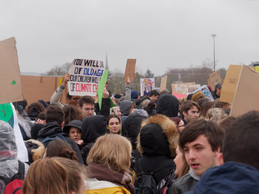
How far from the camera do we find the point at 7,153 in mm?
2898

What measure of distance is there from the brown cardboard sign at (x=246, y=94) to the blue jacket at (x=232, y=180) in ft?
6.94

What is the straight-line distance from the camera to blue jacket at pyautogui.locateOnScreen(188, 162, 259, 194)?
122 centimetres

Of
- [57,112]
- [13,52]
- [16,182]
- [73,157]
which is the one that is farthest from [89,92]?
[16,182]

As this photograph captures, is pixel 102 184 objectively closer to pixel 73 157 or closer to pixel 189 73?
pixel 73 157

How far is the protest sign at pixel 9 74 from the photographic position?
359 centimetres

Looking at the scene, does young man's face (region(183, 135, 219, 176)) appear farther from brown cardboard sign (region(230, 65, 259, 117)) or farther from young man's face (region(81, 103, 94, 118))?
young man's face (region(81, 103, 94, 118))

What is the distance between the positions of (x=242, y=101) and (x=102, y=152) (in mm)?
1408

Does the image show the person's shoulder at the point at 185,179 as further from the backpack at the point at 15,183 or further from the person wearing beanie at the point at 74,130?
the person wearing beanie at the point at 74,130

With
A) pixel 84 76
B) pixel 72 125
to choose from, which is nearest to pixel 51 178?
pixel 72 125

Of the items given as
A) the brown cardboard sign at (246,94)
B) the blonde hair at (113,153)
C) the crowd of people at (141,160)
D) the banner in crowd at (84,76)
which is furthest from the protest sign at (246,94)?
the banner in crowd at (84,76)

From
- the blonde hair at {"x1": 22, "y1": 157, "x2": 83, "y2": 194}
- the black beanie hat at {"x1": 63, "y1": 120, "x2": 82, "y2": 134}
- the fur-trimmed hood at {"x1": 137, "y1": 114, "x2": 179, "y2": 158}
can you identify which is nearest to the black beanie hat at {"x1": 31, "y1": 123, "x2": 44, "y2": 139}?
the black beanie hat at {"x1": 63, "y1": 120, "x2": 82, "y2": 134}

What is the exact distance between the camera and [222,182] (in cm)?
125

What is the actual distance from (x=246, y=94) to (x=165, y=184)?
4.08 ft

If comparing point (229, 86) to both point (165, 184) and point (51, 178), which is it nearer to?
point (165, 184)
